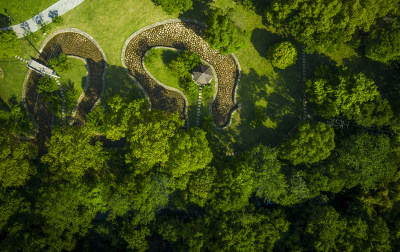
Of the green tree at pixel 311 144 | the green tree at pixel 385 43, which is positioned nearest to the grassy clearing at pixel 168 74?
the green tree at pixel 311 144

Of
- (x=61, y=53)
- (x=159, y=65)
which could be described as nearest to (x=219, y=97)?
(x=159, y=65)

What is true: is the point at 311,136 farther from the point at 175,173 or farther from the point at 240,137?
the point at 175,173

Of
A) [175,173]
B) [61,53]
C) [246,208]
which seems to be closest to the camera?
[175,173]

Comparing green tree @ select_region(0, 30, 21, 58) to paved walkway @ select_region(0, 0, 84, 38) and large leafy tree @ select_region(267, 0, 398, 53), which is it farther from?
large leafy tree @ select_region(267, 0, 398, 53)

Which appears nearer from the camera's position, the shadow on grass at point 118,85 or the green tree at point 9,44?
the green tree at point 9,44

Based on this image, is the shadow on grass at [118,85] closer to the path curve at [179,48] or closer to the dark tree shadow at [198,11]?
the path curve at [179,48]

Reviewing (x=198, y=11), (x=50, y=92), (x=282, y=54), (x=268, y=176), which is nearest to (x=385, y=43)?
(x=282, y=54)

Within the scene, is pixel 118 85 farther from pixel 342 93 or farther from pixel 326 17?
pixel 342 93
